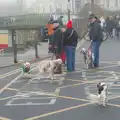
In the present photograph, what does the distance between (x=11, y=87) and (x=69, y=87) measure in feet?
5.37

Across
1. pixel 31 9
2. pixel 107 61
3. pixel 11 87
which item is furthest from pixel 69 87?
pixel 31 9

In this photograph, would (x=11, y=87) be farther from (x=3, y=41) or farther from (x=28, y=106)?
(x=3, y=41)

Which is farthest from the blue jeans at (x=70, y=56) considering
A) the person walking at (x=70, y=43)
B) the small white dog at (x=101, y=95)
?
the small white dog at (x=101, y=95)

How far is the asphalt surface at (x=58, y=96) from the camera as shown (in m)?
8.61

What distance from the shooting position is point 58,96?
10.5 metres

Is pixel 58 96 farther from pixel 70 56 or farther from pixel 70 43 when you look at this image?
pixel 70 43

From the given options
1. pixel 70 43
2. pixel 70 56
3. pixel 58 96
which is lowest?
pixel 58 96

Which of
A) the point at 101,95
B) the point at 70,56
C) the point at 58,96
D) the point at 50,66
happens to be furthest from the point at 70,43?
the point at 101,95

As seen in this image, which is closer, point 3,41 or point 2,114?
point 2,114

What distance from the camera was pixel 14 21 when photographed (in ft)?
177

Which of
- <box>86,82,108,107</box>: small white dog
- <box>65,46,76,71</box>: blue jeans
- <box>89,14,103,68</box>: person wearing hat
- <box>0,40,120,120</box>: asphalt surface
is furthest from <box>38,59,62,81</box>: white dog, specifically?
<box>86,82,108,107</box>: small white dog

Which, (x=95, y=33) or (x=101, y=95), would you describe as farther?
(x=95, y=33)

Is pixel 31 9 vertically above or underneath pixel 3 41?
above

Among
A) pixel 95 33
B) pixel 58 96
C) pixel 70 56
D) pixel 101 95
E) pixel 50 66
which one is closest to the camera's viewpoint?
pixel 101 95
